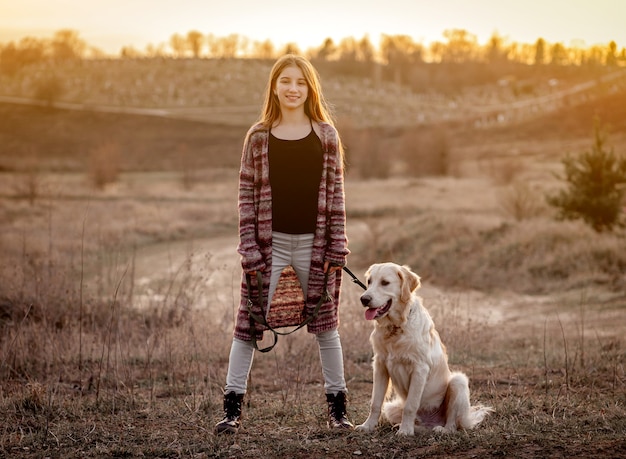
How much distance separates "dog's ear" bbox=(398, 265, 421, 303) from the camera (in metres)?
4.55

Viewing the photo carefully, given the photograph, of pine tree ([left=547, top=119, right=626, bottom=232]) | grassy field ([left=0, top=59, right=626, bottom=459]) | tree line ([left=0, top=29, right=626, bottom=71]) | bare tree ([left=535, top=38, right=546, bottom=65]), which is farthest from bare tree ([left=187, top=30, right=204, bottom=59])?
pine tree ([left=547, top=119, right=626, bottom=232])

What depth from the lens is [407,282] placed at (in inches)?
180

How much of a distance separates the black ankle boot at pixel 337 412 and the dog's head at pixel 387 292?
2.12 ft

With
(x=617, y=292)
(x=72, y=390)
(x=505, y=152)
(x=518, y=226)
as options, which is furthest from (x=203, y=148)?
(x=72, y=390)

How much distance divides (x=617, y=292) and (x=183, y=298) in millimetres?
8786

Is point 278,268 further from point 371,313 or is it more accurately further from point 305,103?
point 305,103

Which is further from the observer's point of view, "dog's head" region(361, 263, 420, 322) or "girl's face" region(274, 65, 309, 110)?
"girl's face" region(274, 65, 309, 110)

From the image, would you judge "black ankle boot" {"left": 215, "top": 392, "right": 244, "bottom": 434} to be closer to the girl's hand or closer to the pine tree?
the girl's hand

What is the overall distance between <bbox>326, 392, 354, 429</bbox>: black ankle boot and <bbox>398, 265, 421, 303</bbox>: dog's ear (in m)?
0.81

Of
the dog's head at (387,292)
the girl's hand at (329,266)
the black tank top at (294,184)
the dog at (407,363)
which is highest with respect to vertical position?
the black tank top at (294,184)

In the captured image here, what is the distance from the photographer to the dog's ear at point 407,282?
4.55m

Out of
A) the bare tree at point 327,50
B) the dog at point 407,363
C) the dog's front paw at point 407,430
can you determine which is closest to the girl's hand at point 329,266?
the dog at point 407,363

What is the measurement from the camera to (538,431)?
448 cm

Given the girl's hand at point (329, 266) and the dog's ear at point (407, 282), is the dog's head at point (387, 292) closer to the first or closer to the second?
the dog's ear at point (407, 282)
